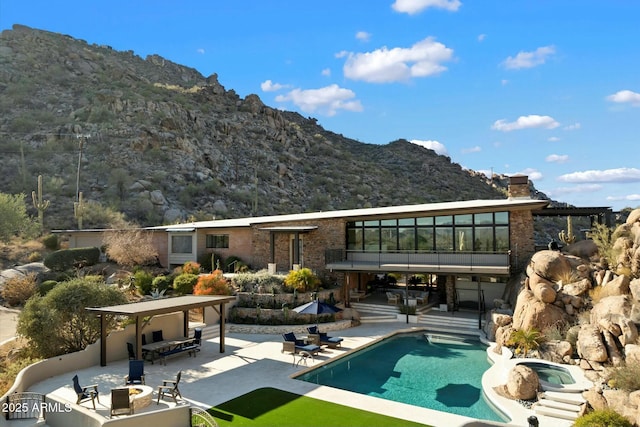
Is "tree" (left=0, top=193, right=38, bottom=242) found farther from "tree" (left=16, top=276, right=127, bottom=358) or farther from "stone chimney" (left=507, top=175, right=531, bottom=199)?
"stone chimney" (left=507, top=175, right=531, bottom=199)

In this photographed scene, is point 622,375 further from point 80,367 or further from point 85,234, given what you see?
point 85,234

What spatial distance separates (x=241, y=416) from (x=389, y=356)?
8.06m

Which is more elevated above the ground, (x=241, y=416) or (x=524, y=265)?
(x=524, y=265)

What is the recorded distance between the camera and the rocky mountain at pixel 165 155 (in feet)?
151

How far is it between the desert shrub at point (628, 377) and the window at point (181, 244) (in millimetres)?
26109

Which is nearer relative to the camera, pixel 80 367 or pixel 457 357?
pixel 80 367

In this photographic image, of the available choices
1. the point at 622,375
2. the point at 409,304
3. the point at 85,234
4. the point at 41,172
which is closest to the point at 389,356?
the point at 409,304

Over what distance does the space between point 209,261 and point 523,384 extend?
74.0ft

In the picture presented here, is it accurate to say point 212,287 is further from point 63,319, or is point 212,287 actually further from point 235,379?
point 235,379

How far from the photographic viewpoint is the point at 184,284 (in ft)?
80.6

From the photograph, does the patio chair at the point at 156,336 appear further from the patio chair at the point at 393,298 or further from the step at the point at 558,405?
the step at the point at 558,405

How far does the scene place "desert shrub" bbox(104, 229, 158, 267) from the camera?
2995cm

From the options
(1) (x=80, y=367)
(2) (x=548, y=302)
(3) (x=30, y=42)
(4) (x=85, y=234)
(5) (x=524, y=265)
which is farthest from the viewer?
(3) (x=30, y=42)

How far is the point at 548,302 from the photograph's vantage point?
1736 cm
